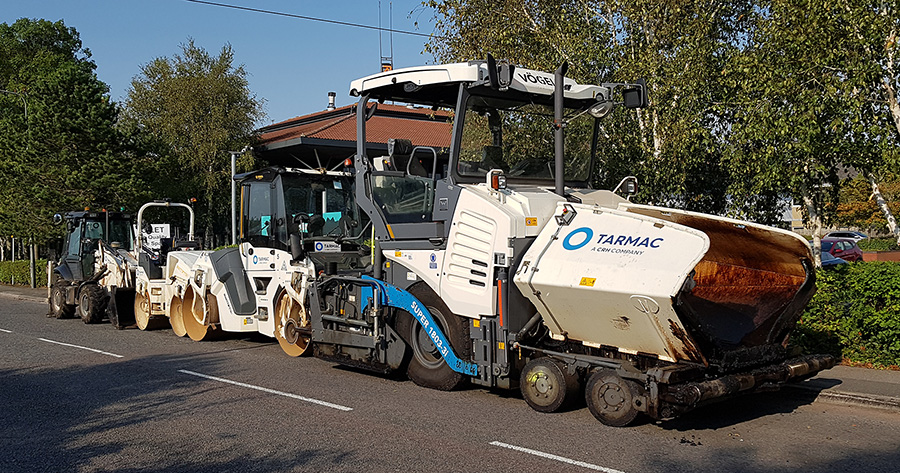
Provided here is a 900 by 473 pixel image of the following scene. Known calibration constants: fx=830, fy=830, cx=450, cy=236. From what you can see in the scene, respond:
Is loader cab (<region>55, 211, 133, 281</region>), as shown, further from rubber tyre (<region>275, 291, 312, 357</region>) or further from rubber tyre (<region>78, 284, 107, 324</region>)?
rubber tyre (<region>275, 291, 312, 357</region>)

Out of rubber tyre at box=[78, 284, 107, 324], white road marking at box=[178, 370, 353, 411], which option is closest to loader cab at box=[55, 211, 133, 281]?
rubber tyre at box=[78, 284, 107, 324]

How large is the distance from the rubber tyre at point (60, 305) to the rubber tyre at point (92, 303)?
1.30m

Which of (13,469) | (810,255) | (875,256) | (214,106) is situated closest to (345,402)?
(13,469)

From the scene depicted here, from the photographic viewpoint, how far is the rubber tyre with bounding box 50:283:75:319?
19.1 m

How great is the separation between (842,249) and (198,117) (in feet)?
80.1

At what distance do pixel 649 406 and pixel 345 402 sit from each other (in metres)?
3.35

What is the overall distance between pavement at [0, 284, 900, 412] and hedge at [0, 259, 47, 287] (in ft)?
95.1

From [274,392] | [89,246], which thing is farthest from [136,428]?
[89,246]

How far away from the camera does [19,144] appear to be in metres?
26.8

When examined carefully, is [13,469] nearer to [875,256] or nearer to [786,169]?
[786,169]

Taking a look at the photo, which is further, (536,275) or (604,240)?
(536,275)

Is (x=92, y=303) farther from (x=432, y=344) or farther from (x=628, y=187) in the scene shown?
(x=628, y=187)

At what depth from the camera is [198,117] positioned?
106ft

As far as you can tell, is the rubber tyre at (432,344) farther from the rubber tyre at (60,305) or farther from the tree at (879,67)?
the rubber tyre at (60,305)
